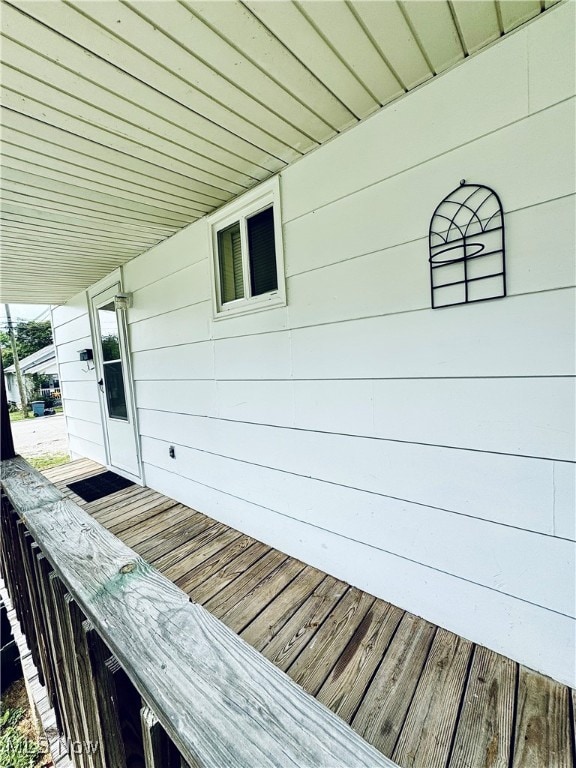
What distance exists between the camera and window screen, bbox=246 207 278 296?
83.8 inches

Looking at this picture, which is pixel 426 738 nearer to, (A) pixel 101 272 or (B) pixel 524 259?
(B) pixel 524 259

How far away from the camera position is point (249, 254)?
224 cm

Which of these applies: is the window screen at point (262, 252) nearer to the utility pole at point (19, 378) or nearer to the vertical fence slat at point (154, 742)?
the vertical fence slat at point (154, 742)

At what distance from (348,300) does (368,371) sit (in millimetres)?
384

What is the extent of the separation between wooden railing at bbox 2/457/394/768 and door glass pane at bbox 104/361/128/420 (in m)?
3.03

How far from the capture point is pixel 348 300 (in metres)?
1.71

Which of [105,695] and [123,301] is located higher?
[123,301]

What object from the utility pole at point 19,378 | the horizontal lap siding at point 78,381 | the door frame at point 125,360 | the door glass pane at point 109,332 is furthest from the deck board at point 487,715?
the utility pole at point 19,378

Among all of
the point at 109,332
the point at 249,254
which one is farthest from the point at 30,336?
the point at 249,254

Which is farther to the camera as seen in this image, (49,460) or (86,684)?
(49,460)

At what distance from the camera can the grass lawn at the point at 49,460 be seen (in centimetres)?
516

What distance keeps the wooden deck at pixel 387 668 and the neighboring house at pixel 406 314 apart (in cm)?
10

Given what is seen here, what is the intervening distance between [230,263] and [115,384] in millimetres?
2398

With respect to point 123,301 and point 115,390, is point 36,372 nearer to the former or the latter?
point 115,390
